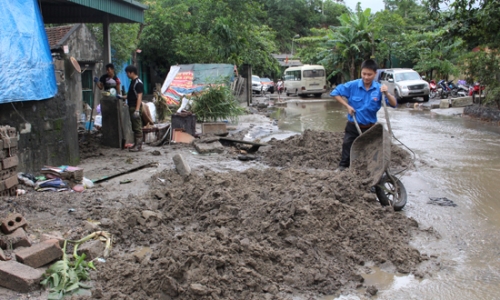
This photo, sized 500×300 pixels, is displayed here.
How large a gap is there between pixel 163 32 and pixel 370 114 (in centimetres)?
2096

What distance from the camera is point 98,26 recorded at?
21172 mm

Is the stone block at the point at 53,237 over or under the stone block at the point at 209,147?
under

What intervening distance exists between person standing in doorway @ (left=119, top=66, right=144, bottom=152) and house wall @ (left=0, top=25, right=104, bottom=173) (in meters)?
1.37

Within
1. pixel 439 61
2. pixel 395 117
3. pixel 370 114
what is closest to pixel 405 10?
pixel 439 61

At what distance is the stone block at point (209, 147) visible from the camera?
952cm

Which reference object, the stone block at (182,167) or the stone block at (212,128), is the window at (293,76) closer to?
the stone block at (212,128)

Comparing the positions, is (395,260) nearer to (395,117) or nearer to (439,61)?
(395,117)

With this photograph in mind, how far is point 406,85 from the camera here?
2358cm

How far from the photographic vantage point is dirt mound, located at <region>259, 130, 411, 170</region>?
27.3ft

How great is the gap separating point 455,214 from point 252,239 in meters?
2.84

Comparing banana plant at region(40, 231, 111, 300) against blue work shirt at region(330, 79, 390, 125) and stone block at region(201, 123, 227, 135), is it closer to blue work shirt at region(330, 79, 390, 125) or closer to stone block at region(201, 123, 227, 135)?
blue work shirt at region(330, 79, 390, 125)

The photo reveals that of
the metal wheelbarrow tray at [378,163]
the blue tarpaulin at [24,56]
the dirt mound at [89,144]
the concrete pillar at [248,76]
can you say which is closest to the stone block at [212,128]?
the dirt mound at [89,144]

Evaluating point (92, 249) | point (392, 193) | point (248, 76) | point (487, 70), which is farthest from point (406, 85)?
point (92, 249)

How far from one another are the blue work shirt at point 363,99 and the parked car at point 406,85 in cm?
1750
